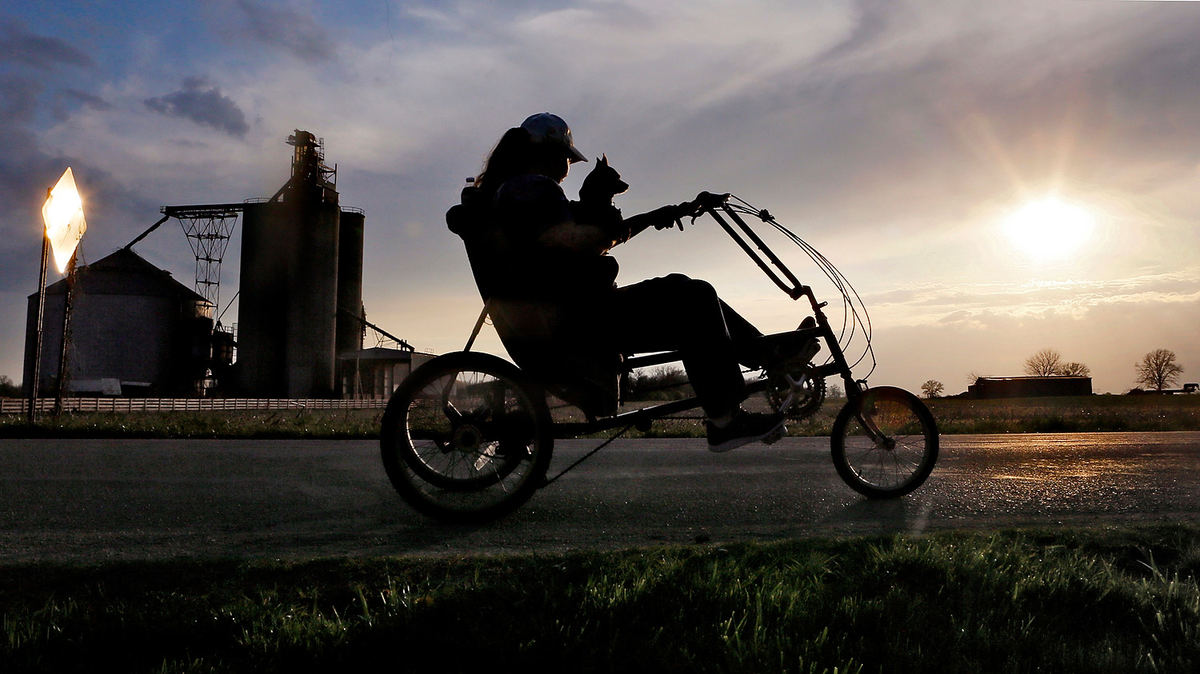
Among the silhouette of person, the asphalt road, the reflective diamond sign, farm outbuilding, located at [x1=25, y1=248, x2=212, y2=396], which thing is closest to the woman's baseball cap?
the silhouette of person

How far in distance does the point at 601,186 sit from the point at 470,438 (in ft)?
4.21

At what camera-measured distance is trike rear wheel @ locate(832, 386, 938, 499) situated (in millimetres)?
4680

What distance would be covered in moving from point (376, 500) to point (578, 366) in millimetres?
1331

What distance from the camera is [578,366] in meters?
3.73

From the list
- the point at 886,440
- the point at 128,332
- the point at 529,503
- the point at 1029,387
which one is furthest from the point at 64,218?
the point at 1029,387

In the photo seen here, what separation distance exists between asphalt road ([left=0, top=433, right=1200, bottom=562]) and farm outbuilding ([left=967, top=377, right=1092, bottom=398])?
59.3 m

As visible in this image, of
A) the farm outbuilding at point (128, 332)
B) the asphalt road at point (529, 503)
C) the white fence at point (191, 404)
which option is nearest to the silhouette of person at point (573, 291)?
the asphalt road at point (529, 503)

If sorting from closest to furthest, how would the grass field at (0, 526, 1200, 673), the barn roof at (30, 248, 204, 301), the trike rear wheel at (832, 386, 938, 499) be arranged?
the grass field at (0, 526, 1200, 673), the trike rear wheel at (832, 386, 938, 499), the barn roof at (30, 248, 204, 301)

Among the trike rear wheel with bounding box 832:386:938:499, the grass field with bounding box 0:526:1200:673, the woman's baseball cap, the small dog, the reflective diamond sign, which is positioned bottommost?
the grass field with bounding box 0:526:1200:673

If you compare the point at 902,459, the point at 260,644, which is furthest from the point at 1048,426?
the point at 260,644

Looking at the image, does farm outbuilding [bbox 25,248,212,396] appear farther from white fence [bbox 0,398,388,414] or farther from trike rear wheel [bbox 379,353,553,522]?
trike rear wheel [bbox 379,353,553,522]

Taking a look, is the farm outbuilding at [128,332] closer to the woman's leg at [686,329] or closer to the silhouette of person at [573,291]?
the silhouette of person at [573,291]

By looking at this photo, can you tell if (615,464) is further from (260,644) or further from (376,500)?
(260,644)

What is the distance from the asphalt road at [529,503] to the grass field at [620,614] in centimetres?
46
